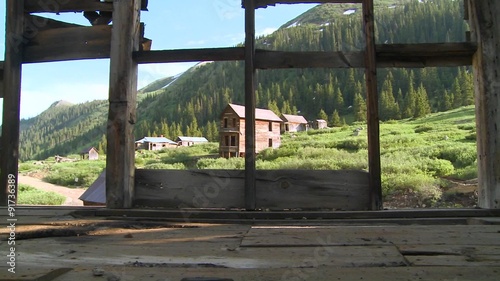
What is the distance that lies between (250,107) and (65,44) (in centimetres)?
224

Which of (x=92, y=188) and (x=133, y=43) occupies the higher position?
Answer: (x=133, y=43)

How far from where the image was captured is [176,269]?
5.74 feet

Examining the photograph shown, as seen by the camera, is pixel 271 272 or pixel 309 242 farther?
pixel 309 242

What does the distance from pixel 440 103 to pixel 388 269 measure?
99.6m

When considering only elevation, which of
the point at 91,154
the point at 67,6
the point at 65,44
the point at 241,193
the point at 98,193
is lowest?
the point at 98,193

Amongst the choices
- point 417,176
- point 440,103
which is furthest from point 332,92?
point 417,176

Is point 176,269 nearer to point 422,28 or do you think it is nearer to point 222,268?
point 222,268

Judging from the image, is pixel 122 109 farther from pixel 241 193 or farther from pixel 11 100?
pixel 241 193

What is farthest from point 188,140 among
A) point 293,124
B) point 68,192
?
point 68,192

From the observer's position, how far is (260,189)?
383 centimetres

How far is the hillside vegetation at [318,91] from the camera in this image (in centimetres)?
8006

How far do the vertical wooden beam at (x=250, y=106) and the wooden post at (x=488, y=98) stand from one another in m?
2.13

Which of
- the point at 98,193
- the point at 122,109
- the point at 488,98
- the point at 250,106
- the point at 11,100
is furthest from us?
the point at 98,193

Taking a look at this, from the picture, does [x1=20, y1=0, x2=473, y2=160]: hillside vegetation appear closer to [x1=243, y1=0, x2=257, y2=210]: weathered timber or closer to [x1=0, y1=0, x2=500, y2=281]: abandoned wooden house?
[x1=0, y1=0, x2=500, y2=281]: abandoned wooden house
